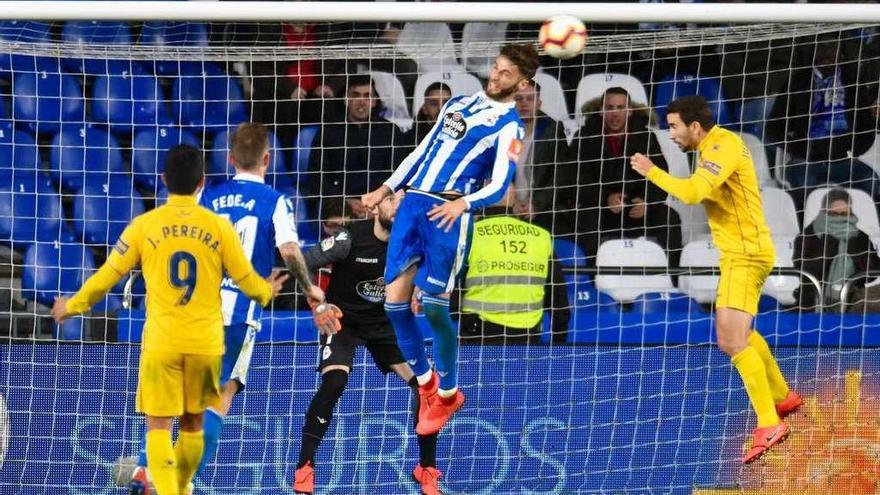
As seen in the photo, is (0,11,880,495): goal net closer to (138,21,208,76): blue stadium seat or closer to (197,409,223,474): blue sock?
(138,21,208,76): blue stadium seat

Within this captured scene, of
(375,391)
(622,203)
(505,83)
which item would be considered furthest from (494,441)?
(505,83)

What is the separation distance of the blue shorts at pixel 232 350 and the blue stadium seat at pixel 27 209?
8.22 ft

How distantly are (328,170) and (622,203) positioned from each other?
1938 millimetres

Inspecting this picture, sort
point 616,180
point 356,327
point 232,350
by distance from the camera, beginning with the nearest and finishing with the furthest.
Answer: point 232,350
point 356,327
point 616,180

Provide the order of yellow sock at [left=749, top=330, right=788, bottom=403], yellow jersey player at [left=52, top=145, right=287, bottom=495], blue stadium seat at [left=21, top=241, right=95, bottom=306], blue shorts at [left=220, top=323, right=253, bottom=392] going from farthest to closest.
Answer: blue stadium seat at [left=21, top=241, right=95, bottom=306] < yellow sock at [left=749, top=330, right=788, bottom=403] < blue shorts at [left=220, top=323, right=253, bottom=392] < yellow jersey player at [left=52, top=145, right=287, bottom=495]

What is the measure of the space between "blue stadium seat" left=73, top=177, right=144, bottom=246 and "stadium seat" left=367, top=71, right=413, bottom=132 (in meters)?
1.75

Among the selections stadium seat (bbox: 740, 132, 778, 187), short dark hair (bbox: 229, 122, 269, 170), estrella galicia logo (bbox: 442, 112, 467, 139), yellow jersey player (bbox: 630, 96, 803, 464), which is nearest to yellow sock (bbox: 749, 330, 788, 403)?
yellow jersey player (bbox: 630, 96, 803, 464)

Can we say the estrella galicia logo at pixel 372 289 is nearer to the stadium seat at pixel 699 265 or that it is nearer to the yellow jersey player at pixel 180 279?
the yellow jersey player at pixel 180 279

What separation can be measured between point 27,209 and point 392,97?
2536 millimetres

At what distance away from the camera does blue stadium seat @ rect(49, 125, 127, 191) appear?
33.1 ft

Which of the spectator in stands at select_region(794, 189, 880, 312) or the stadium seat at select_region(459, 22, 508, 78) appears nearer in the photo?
the spectator in stands at select_region(794, 189, 880, 312)

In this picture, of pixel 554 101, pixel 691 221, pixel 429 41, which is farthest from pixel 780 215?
pixel 429 41

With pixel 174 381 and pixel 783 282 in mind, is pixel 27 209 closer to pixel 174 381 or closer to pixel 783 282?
pixel 174 381

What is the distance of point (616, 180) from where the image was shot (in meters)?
10.3
